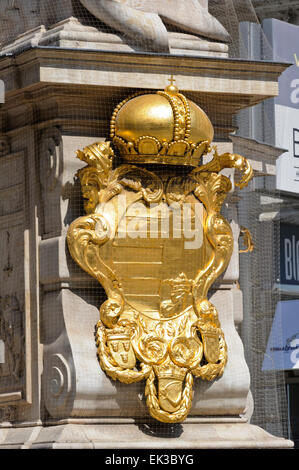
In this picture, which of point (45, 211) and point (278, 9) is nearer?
point (45, 211)

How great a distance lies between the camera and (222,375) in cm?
1085

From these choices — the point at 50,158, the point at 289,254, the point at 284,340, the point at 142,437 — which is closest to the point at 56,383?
the point at 142,437

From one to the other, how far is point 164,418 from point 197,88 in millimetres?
2195

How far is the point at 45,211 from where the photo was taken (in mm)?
10820

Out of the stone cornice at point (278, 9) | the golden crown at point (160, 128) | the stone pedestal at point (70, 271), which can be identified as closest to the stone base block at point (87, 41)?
the stone pedestal at point (70, 271)

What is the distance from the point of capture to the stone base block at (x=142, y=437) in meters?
10.3

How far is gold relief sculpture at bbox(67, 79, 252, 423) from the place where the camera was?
414 inches

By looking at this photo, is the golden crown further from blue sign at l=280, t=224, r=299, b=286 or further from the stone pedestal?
blue sign at l=280, t=224, r=299, b=286

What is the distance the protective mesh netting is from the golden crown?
0.17 m

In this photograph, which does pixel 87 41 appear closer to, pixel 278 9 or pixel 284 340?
pixel 284 340

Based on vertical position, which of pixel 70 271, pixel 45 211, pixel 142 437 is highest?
pixel 45 211

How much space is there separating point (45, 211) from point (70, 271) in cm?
48

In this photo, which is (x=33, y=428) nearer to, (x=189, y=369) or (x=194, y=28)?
(x=189, y=369)

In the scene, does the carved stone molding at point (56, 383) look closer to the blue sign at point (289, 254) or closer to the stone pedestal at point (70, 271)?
the stone pedestal at point (70, 271)
